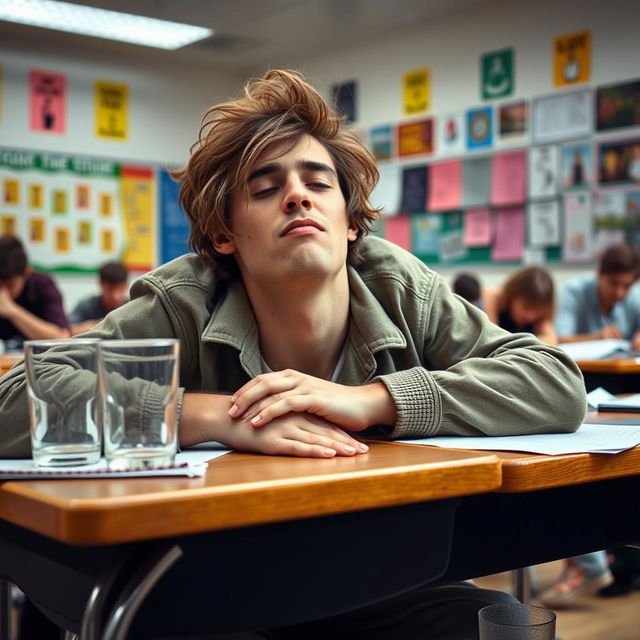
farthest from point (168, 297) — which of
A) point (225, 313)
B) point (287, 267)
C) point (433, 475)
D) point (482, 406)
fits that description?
point (433, 475)

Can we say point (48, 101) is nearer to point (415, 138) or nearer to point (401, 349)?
point (415, 138)

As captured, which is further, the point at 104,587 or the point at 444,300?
the point at 444,300

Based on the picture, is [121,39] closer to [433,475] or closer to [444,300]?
[444,300]

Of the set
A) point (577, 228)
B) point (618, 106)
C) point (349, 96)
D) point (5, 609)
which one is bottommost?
point (5, 609)

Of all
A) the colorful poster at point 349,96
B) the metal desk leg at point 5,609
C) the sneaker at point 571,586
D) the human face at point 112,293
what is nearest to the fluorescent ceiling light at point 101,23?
the colorful poster at point 349,96

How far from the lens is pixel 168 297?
1329 millimetres

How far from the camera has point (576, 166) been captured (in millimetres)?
4488

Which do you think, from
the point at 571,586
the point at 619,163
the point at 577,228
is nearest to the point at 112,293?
the point at 577,228

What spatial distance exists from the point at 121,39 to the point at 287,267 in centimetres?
424

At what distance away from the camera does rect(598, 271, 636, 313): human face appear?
3.99 metres

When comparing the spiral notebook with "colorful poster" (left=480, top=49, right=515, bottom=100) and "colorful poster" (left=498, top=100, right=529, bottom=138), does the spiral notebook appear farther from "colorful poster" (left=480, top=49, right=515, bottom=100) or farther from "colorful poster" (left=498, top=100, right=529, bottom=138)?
"colorful poster" (left=480, top=49, right=515, bottom=100)

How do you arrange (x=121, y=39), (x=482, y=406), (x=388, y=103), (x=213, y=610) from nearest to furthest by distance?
(x=213, y=610), (x=482, y=406), (x=121, y=39), (x=388, y=103)

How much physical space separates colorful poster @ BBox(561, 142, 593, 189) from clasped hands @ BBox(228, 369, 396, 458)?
142 inches

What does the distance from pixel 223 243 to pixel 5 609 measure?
64cm
